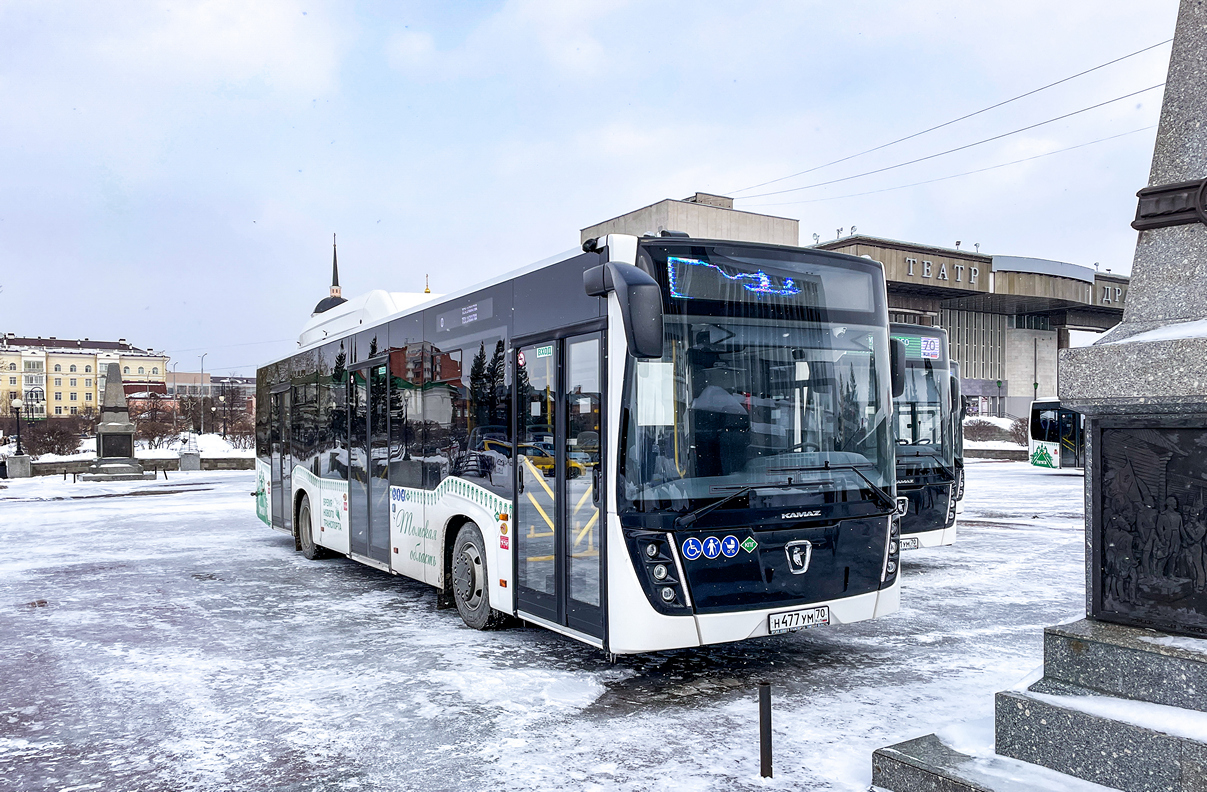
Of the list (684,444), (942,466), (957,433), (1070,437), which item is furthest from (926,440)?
(1070,437)

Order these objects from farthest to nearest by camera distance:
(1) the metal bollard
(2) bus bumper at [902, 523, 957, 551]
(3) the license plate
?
(2) bus bumper at [902, 523, 957, 551] → (3) the license plate → (1) the metal bollard

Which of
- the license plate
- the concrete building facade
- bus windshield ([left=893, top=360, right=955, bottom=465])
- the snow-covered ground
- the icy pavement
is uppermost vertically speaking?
the concrete building facade

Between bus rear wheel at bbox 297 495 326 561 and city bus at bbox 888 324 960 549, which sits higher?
city bus at bbox 888 324 960 549

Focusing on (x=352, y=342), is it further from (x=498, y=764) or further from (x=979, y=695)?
(x=979, y=695)

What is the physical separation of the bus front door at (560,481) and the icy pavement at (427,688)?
618 millimetres

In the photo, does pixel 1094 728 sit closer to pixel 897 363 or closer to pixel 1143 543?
pixel 1143 543

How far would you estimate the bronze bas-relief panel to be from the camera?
157 inches

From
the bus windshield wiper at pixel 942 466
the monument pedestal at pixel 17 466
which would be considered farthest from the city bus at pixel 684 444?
the monument pedestal at pixel 17 466

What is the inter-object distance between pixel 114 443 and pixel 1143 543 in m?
39.6

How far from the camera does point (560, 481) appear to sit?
6750 mm

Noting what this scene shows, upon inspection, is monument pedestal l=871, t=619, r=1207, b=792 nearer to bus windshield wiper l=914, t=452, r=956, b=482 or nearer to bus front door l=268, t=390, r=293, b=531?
bus windshield wiper l=914, t=452, r=956, b=482

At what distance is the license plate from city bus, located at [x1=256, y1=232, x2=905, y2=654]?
0.01 meters

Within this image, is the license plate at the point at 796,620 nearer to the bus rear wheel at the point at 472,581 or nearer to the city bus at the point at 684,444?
the city bus at the point at 684,444

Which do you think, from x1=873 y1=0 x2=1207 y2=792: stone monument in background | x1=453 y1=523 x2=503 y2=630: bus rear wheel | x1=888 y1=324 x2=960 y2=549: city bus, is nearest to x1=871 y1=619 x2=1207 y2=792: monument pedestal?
x1=873 y1=0 x2=1207 y2=792: stone monument in background
